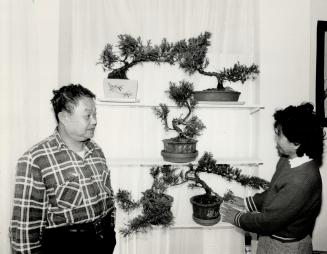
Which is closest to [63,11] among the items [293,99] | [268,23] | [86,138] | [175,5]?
[175,5]

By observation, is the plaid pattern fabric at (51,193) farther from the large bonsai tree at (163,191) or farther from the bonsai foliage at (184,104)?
the bonsai foliage at (184,104)

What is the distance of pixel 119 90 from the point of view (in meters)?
2.07

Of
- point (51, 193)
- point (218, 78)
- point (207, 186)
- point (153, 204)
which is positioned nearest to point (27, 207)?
point (51, 193)

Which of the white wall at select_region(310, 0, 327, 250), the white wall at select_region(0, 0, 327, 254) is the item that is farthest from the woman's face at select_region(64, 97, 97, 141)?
the white wall at select_region(310, 0, 327, 250)

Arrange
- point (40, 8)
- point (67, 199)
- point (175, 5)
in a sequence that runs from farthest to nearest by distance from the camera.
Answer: point (175, 5) < point (40, 8) < point (67, 199)

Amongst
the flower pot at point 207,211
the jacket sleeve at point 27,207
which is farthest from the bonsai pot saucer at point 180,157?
the jacket sleeve at point 27,207

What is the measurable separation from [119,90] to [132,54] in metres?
0.30

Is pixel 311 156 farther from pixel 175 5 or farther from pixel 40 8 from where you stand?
pixel 40 8

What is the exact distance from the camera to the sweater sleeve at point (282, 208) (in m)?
1.53

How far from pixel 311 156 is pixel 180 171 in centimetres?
108

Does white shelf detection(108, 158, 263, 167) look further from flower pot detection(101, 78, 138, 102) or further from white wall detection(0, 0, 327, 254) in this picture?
flower pot detection(101, 78, 138, 102)

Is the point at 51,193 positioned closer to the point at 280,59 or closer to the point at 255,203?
the point at 255,203

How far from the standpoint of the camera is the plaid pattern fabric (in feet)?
4.61

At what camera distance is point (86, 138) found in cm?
164
